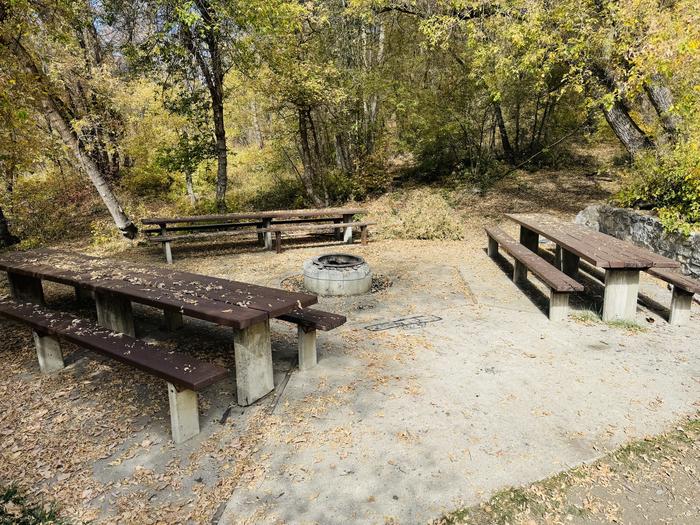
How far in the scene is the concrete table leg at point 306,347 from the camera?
3574 millimetres

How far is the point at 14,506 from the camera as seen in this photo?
2.28 meters

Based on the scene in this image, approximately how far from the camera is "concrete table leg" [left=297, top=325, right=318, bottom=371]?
3.57m

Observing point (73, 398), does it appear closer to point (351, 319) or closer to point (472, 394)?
point (351, 319)

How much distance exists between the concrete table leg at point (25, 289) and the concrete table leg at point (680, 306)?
22.5ft

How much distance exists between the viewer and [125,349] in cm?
287

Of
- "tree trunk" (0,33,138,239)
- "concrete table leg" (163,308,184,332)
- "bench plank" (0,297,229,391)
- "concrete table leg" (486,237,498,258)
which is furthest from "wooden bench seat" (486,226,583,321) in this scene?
"tree trunk" (0,33,138,239)

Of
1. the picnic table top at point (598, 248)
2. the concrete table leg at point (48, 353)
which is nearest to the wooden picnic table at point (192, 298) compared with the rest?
the concrete table leg at point (48, 353)

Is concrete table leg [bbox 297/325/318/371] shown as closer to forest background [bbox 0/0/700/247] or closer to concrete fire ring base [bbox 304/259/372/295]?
concrete fire ring base [bbox 304/259/372/295]

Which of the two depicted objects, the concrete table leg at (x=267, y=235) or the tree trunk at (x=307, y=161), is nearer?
the concrete table leg at (x=267, y=235)

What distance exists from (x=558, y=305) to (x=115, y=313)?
4391 millimetres

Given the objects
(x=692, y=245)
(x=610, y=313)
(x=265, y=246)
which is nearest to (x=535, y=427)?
(x=610, y=313)

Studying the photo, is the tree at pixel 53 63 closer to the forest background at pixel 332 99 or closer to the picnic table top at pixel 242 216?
the forest background at pixel 332 99

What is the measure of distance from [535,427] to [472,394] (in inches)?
20.1

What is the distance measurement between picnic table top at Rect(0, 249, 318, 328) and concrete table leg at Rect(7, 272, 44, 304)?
17.3 inches
